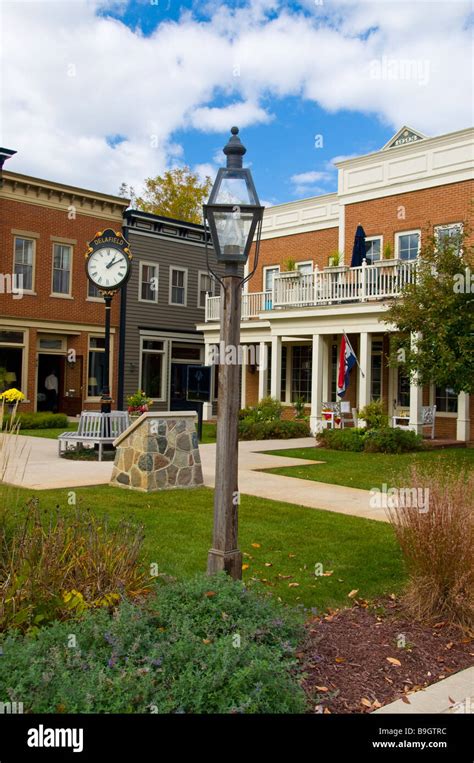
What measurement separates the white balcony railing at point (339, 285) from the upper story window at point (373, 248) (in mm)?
1516

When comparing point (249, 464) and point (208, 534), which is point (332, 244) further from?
point (208, 534)

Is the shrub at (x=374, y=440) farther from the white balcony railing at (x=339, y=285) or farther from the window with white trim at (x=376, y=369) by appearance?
the window with white trim at (x=376, y=369)

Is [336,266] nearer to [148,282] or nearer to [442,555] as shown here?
[148,282]

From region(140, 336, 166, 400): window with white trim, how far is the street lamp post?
22.5 metres

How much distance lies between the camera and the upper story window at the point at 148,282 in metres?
27.0

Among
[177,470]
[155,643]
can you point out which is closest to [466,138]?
[177,470]

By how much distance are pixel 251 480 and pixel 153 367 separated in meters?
17.5

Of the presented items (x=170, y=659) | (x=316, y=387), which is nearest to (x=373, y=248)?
(x=316, y=387)

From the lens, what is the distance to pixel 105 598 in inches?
176

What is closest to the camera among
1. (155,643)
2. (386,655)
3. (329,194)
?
(155,643)

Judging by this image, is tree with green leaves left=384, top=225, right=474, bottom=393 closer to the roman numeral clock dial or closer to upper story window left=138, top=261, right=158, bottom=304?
the roman numeral clock dial

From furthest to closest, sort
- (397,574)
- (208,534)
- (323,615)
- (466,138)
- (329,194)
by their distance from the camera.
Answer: (329,194)
(466,138)
(208,534)
(397,574)
(323,615)

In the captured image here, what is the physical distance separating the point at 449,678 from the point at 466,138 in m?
17.0

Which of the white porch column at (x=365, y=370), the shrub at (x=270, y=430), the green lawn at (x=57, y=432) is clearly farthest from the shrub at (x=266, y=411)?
the white porch column at (x=365, y=370)
